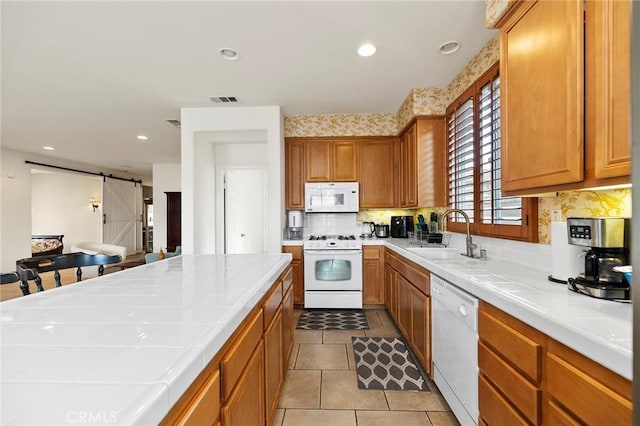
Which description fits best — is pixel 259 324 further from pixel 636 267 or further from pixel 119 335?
pixel 636 267

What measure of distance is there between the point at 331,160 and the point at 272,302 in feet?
8.82

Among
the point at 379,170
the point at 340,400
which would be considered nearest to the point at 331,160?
the point at 379,170

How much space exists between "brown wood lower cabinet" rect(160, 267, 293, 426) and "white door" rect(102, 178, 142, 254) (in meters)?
8.21

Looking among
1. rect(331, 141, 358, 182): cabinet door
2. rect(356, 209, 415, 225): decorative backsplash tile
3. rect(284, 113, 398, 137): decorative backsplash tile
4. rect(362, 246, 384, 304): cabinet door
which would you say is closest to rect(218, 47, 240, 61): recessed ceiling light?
rect(284, 113, 398, 137): decorative backsplash tile

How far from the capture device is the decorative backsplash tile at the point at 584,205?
1.31m

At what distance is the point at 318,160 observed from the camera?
395 cm

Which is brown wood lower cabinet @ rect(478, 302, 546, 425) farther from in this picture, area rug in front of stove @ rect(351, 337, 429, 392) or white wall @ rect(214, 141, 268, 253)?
white wall @ rect(214, 141, 268, 253)

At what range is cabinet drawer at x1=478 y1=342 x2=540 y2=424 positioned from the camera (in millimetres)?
1011

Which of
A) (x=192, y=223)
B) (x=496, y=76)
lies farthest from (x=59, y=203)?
(x=496, y=76)

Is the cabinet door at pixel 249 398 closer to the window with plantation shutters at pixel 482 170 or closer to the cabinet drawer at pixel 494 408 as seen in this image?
the cabinet drawer at pixel 494 408

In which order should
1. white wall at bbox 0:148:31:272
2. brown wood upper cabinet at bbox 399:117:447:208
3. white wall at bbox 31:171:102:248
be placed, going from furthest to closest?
white wall at bbox 31:171:102:248, white wall at bbox 0:148:31:272, brown wood upper cabinet at bbox 399:117:447:208

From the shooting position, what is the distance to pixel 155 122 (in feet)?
13.7

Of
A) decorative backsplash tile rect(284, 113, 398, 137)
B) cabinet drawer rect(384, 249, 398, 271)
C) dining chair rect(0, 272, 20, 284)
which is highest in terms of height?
decorative backsplash tile rect(284, 113, 398, 137)

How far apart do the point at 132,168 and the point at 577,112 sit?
9319 mm
